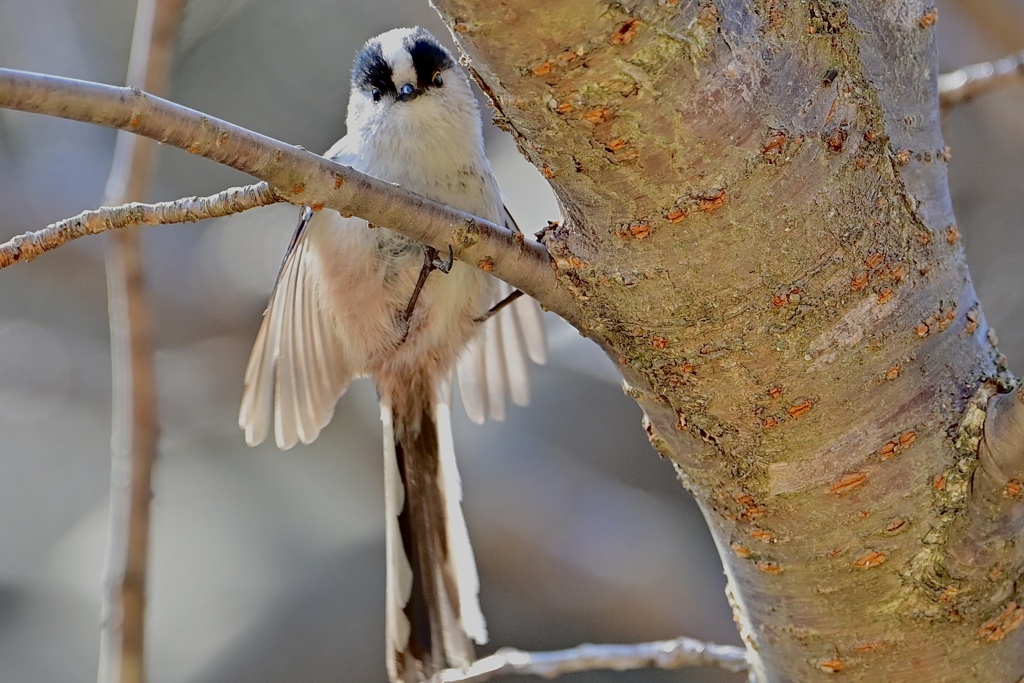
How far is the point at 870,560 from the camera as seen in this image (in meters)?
0.83

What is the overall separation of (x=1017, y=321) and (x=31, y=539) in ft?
9.14

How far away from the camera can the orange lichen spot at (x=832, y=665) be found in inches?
34.4

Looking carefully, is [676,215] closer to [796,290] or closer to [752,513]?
[796,290]

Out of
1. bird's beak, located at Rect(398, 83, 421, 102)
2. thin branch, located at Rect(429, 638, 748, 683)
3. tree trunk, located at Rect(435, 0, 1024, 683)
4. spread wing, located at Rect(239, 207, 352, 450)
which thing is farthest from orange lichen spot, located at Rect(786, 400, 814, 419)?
spread wing, located at Rect(239, 207, 352, 450)

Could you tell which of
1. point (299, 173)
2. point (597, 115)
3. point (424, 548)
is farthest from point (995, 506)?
point (424, 548)

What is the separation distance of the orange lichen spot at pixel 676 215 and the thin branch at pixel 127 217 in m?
0.28

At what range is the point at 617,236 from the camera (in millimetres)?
761

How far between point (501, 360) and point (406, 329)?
34cm

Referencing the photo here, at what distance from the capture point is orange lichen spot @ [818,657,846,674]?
2.86 feet

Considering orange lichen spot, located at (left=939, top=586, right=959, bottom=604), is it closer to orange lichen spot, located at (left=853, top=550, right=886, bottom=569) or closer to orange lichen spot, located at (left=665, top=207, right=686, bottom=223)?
orange lichen spot, located at (left=853, top=550, right=886, bottom=569)

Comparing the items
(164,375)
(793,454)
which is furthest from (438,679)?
(164,375)

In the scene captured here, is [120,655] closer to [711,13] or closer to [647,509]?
[711,13]

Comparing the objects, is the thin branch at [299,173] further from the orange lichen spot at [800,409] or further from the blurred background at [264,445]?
A: the blurred background at [264,445]

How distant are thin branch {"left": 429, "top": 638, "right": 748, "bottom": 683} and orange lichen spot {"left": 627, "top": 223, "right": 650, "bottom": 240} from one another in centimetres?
55
